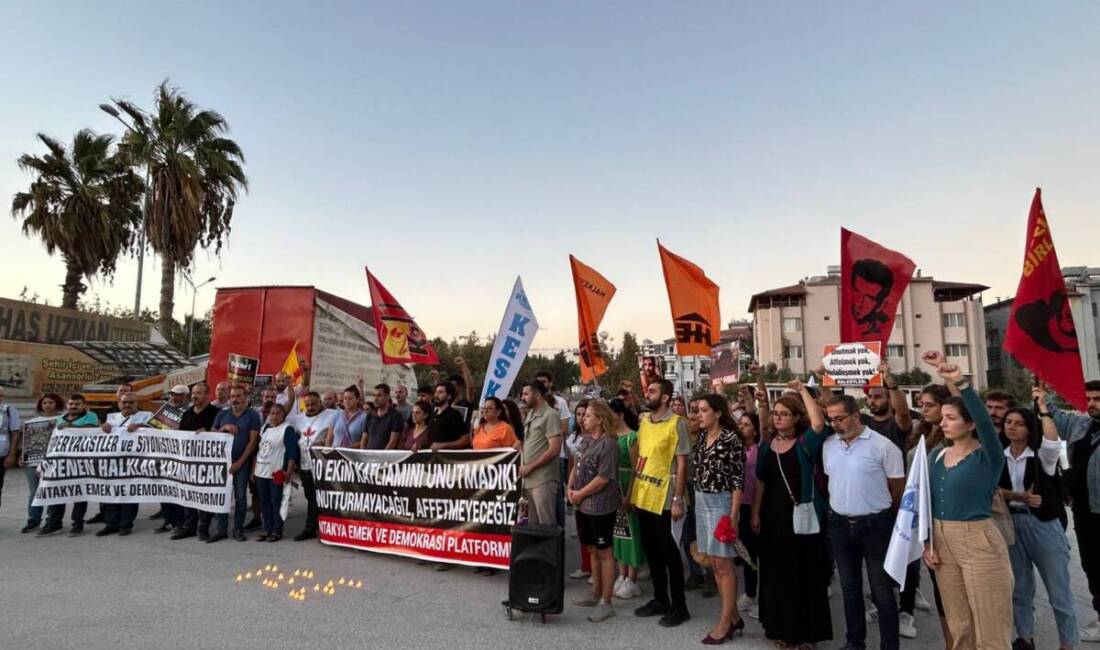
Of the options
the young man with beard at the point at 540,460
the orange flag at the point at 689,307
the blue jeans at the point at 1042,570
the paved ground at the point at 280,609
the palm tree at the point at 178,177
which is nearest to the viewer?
the blue jeans at the point at 1042,570

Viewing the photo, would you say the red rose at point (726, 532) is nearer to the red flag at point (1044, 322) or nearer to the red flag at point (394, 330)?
the red flag at point (1044, 322)

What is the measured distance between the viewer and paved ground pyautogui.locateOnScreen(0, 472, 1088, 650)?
422cm

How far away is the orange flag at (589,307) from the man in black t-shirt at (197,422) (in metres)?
4.96

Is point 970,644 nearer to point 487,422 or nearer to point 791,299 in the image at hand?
point 487,422

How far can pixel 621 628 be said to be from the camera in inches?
178

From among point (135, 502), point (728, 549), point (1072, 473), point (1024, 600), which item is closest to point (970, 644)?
point (1024, 600)

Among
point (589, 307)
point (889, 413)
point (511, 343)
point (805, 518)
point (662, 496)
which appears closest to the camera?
point (805, 518)

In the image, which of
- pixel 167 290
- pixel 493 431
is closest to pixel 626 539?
pixel 493 431

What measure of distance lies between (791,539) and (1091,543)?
7.51 ft

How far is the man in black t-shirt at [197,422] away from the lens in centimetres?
737

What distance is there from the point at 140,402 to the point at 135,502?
25.6 ft

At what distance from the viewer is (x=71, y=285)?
860 inches

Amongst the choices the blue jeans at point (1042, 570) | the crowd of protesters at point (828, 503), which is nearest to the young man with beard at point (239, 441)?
the crowd of protesters at point (828, 503)

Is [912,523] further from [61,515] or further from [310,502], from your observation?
[61,515]
